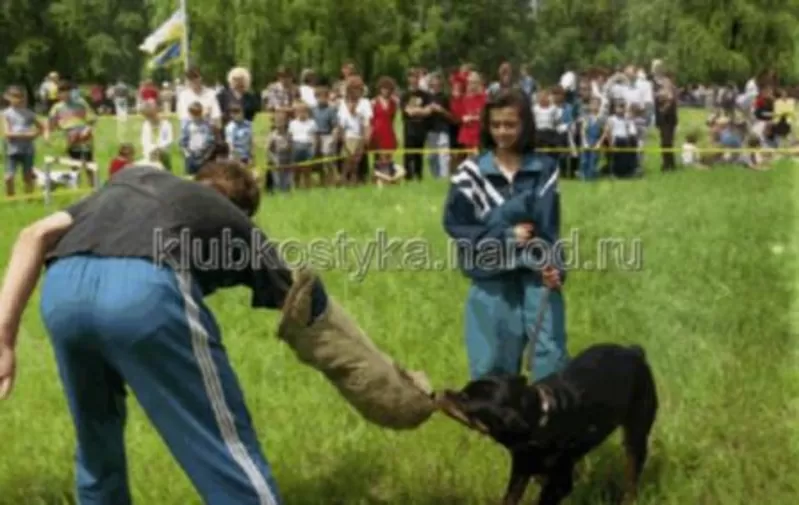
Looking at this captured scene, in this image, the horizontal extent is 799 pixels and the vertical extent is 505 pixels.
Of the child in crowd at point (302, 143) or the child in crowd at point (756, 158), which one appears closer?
the child in crowd at point (302, 143)

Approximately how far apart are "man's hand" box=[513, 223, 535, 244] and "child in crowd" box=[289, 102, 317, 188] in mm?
11245

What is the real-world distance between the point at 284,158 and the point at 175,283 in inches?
496

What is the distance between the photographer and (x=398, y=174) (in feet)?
53.0

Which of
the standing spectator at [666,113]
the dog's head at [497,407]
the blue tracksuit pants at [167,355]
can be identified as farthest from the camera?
the standing spectator at [666,113]

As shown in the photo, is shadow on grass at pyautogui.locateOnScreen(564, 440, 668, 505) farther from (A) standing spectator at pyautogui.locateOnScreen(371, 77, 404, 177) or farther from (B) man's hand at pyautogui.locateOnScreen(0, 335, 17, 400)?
(A) standing spectator at pyautogui.locateOnScreen(371, 77, 404, 177)

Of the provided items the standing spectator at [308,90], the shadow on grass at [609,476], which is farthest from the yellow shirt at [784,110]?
the shadow on grass at [609,476]

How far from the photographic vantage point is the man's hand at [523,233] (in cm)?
450

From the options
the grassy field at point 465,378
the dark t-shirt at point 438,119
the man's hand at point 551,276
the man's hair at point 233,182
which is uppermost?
the man's hair at point 233,182

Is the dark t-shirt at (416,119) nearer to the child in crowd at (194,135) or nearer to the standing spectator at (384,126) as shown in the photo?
the standing spectator at (384,126)

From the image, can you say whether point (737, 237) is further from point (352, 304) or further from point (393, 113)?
point (393, 113)

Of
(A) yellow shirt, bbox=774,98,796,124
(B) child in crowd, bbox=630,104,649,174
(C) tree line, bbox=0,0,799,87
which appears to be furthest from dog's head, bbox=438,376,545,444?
(C) tree line, bbox=0,0,799,87

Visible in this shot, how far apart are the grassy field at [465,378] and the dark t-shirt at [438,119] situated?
237 inches

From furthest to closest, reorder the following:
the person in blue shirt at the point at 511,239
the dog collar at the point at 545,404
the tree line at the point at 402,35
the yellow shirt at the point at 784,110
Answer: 1. the tree line at the point at 402,35
2. the yellow shirt at the point at 784,110
3. the person in blue shirt at the point at 511,239
4. the dog collar at the point at 545,404

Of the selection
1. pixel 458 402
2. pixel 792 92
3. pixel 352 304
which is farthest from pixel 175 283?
pixel 792 92
